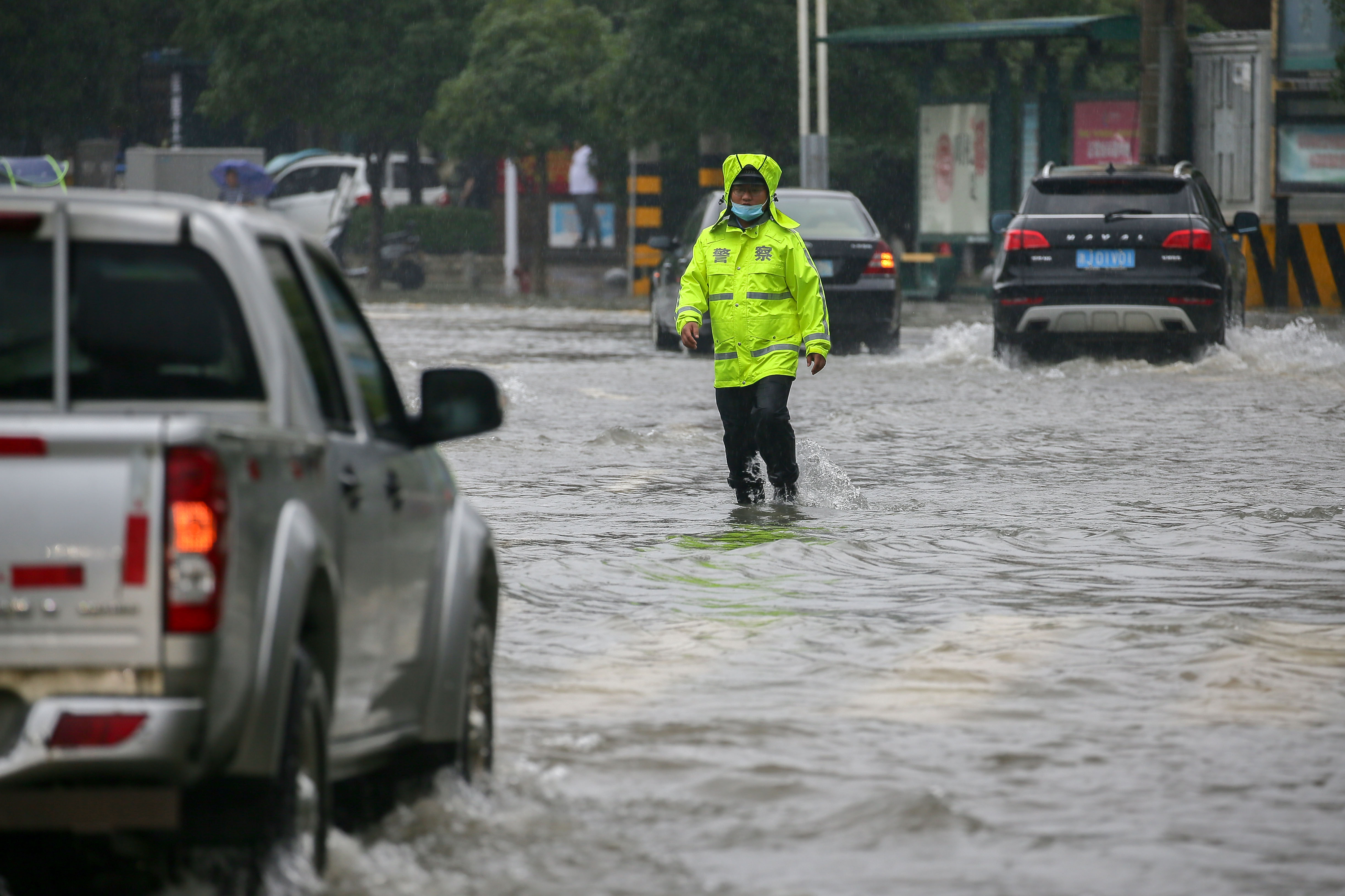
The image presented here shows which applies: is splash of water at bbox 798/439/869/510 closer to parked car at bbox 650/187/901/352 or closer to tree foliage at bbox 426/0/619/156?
parked car at bbox 650/187/901/352

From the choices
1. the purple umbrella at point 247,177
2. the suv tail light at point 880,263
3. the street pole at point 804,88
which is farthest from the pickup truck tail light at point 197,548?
the street pole at point 804,88

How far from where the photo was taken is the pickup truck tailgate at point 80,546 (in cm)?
378

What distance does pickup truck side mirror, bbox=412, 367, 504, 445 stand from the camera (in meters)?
5.16

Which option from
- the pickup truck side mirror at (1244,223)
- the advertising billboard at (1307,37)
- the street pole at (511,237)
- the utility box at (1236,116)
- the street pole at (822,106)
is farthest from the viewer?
the street pole at (511,237)

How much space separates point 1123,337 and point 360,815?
1545 centimetres

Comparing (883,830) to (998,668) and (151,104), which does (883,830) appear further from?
(151,104)

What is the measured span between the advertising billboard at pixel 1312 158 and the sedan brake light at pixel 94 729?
98.5ft

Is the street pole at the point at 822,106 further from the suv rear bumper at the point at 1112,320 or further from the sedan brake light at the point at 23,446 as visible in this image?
the sedan brake light at the point at 23,446

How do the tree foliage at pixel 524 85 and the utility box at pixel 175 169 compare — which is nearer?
the tree foliage at pixel 524 85

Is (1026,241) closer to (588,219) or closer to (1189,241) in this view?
(1189,241)

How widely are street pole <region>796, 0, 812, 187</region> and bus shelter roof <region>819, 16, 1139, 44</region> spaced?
39cm

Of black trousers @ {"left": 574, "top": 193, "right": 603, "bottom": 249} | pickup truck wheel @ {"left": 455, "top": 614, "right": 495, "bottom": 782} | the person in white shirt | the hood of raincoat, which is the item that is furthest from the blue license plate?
black trousers @ {"left": 574, "top": 193, "right": 603, "bottom": 249}

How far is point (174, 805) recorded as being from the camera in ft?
12.6

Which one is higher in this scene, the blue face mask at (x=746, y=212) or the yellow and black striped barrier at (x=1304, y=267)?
the blue face mask at (x=746, y=212)
